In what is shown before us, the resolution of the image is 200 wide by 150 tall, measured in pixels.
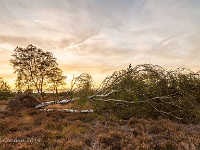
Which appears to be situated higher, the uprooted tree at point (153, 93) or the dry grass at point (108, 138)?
the uprooted tree at point (153, 93)

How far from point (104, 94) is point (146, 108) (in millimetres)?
2852

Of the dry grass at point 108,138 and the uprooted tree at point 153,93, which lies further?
the uprooted tree at point 153,93

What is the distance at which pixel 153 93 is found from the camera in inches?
473

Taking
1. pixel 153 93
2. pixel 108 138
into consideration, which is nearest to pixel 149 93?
pixel 153 93

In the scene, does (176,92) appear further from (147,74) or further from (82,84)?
(82,84)

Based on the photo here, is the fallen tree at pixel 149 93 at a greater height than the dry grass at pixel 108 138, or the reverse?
the fallen tree at pixel 149 93

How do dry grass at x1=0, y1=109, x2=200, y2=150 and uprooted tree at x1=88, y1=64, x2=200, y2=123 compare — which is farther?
uprooted tree at x1=88, y1=64, x2=200, y2=123

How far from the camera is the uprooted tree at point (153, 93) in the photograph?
11742 mm

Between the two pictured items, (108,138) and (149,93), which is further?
(149,93)

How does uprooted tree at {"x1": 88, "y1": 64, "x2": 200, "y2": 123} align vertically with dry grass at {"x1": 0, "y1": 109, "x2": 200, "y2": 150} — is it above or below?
above

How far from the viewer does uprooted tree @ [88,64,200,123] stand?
1174cm

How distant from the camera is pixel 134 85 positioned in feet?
38.9

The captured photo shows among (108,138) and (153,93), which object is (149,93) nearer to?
(153,93)

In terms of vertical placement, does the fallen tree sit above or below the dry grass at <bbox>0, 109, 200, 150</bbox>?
above
